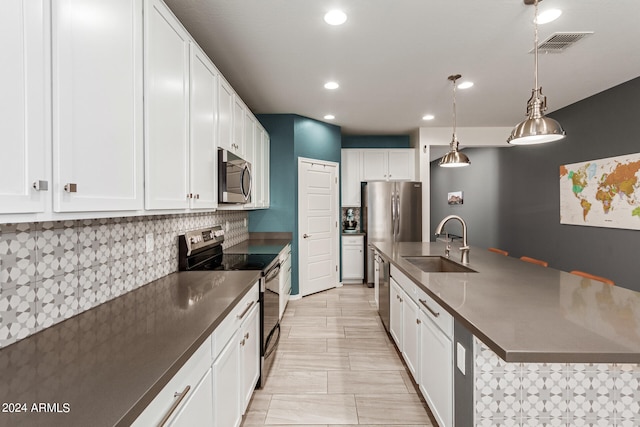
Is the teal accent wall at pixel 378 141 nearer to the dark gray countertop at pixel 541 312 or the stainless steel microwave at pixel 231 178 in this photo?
the stainless steel microwave at pixel 231 178

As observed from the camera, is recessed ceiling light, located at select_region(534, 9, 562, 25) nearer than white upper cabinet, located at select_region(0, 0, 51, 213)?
No

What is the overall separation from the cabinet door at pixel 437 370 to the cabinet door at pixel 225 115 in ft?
6.38

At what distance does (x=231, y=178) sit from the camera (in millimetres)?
2475

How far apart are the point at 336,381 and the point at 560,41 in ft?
10.9

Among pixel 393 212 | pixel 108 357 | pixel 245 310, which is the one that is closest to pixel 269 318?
pixel 245 310

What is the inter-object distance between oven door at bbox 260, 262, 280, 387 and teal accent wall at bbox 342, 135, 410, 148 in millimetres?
3900

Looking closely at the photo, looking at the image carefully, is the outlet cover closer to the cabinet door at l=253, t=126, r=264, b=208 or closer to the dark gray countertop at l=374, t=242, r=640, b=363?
the dark gray countertop at l=374, t=242, r=640, b=363

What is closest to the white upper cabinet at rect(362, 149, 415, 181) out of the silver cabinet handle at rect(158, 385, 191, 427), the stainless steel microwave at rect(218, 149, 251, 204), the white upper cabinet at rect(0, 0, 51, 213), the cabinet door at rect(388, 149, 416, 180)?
the cabinet door at rect(388, 149, 416, 180)

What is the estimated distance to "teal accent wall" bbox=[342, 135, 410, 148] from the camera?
19.8 feet

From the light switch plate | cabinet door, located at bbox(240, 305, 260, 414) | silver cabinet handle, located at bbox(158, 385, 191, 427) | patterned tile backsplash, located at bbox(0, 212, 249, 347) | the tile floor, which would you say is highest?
patterned tile backsplash, located at bbox(0, 212, 249, 347)

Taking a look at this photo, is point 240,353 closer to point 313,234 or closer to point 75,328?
point 75,328

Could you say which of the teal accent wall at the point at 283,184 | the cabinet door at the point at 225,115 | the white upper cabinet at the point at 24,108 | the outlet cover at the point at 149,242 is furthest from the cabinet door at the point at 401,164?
the white upper cabinet at the point at 24,108

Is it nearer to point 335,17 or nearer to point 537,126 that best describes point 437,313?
point 537,126

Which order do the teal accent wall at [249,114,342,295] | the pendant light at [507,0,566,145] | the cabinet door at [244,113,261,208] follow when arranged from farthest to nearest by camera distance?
the teal accent wall at [249,114,342,295]
the cabinet door at [244,113,261,208]
the pendant light at [507,0,566,145]
